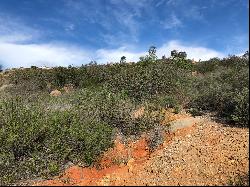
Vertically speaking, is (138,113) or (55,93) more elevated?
(138,113)

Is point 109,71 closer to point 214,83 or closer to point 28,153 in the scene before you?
point 214,83

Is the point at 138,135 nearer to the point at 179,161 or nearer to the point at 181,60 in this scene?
the point at 179,161

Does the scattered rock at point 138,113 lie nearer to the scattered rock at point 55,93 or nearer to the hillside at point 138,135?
the hillside at point 138,135

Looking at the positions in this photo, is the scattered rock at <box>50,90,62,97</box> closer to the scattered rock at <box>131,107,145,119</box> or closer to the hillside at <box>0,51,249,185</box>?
the hillside at <box>0,51,249,185</box>

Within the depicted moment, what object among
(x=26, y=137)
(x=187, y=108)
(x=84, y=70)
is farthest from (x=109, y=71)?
(x=26, y=137)

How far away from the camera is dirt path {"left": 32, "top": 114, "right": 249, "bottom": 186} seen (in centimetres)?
955

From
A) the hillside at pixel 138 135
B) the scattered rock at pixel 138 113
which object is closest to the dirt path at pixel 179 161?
the hillside at pixel 138 135

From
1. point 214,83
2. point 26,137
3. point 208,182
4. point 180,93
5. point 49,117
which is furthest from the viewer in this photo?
point 180,93

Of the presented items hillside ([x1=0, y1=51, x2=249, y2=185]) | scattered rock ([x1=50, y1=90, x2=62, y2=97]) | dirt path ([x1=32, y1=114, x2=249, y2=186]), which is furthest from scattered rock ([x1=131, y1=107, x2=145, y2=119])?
scattered rock ([x1=50, y1=90, x2=62, y2=97])

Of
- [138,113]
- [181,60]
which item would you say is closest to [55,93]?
[181,60]

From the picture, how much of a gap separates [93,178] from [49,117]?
328cm

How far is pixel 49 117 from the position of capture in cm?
1289

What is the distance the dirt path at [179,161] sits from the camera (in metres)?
9.55

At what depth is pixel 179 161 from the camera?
34.4ft
